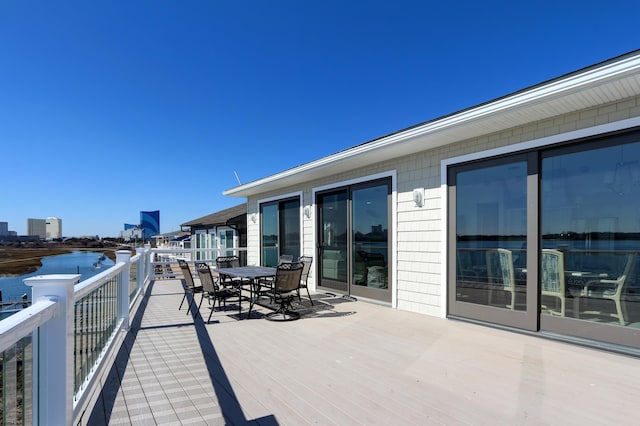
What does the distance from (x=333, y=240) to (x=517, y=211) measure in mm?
3610

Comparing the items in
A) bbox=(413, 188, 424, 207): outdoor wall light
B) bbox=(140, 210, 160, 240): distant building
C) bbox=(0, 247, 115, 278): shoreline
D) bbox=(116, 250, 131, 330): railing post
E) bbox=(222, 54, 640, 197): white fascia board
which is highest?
bbox=(222, 54, 640, 197): white fascia board

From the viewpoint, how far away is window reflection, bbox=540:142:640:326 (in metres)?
3.21

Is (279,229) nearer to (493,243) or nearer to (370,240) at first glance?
(370,240)

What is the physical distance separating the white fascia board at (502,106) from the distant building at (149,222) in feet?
28.8

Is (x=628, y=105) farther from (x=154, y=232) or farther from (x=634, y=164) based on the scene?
(x=154, y=232)

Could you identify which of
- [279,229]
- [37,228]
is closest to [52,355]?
[279,229]

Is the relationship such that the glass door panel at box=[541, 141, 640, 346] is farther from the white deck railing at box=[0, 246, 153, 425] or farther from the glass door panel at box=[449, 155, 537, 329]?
the white deck railing at box=[0, 246, 153, 425]

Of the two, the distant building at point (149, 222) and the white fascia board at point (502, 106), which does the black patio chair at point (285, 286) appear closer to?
the white fascia board at point (502, 106)

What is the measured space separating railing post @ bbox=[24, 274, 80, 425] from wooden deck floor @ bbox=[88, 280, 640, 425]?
17.9 inches

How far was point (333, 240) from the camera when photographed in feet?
22.4

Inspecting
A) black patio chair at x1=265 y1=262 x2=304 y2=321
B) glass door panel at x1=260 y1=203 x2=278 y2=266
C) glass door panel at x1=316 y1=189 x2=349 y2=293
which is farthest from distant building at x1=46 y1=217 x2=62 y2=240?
black patio chair at x1=265 y1=262 x2=304 y2=321

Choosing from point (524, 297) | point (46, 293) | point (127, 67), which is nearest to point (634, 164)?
point (524, 297)

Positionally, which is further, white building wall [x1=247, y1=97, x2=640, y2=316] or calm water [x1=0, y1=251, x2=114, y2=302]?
calm water [x1=0, y1=251, x2=114, y2=302]

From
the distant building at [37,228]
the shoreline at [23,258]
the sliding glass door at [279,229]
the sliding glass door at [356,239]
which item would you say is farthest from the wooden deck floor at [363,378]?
the distant building at [37,228]
